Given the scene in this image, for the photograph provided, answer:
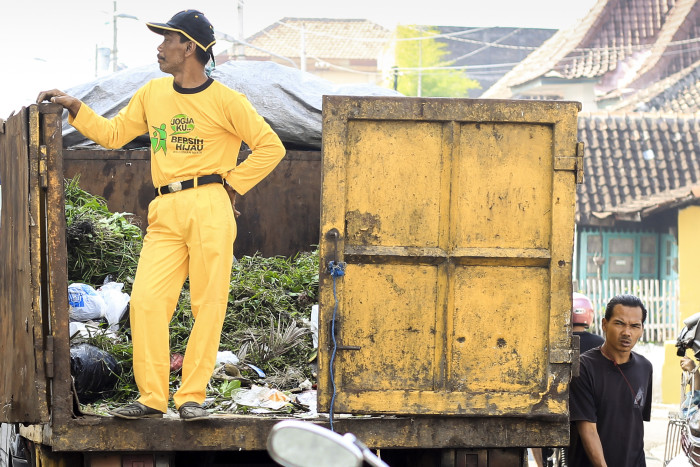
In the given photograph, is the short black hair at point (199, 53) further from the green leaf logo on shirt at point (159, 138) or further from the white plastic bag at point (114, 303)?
the white plastic bag at point (114, 303)

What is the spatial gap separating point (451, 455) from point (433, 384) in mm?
303

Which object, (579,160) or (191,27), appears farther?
(191,27)

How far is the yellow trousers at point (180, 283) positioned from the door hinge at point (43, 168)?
49 cm

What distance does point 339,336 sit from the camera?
429cm

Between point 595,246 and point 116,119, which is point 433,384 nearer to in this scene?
point 116,119

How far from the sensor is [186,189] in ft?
14.9

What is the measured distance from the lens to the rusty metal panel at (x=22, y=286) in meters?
4.25

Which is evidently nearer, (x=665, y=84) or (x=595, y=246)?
(x=595, y=246)

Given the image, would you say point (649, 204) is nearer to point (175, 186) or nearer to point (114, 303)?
point (114, 303)

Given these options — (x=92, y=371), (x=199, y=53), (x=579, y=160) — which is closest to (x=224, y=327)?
(x=92, y=371)

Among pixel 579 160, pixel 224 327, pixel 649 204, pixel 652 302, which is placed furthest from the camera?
pixel 649 204

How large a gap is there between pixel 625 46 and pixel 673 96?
562 centimetres

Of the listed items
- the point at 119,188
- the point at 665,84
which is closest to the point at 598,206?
the point at 665,84

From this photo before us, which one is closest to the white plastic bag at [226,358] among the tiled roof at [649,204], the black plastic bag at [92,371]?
the black plastic bag at [92,371]
